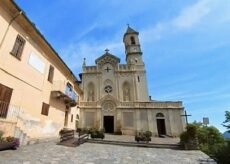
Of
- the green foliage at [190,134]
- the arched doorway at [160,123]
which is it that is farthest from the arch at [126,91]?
the green foliage at [190,134]

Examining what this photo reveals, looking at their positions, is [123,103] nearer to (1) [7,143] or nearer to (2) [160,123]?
(2) [160,123]

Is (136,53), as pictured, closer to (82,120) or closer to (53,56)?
(82,120)

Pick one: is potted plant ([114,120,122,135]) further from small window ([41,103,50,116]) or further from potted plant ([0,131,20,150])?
potted plant ([0,131,20,150])

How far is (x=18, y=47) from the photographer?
9.71 meters

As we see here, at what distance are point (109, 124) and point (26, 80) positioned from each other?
69.3 feet

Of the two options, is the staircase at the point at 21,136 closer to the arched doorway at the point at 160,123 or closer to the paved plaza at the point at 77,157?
the paved plaza at the point at 77,157

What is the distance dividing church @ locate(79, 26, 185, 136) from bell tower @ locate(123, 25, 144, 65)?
0.74 ft

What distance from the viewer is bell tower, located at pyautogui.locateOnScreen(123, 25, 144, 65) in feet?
113

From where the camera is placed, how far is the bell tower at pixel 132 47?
1351 inches

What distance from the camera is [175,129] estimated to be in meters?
26.7

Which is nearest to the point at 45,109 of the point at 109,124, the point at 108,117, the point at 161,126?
the point at 108,117

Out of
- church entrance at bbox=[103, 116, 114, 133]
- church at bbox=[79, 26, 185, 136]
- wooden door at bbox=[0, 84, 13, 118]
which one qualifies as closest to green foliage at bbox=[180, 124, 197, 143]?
wooden door at bbox=[0, 84, 13, 118]

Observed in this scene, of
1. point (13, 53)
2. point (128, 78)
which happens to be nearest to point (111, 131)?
point (128, 78)

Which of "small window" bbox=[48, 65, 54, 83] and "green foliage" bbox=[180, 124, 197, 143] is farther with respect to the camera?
"small window" bbox=[48, 65, 54, 83]
